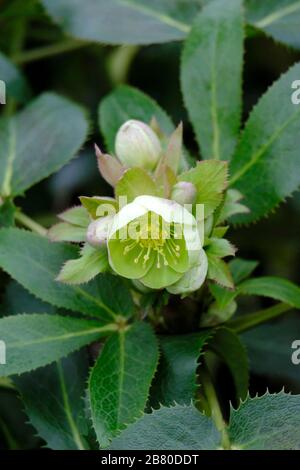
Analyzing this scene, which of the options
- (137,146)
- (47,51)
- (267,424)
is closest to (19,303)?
(137,146)

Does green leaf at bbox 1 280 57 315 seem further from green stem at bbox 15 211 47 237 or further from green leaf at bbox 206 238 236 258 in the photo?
green leaf at bbox 206 238 236 258

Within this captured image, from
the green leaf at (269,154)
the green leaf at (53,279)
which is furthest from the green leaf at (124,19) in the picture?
the green leaf at (53,279)

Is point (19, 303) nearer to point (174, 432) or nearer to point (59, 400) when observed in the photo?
point (59, 400)

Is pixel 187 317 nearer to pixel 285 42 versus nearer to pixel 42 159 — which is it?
pixel 42 159

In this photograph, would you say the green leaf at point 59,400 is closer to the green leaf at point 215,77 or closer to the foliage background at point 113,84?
the green leaf at point 215,77

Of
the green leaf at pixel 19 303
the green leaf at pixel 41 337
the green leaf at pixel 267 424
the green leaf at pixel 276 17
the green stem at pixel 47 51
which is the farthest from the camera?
the green stem at pixel 47 51

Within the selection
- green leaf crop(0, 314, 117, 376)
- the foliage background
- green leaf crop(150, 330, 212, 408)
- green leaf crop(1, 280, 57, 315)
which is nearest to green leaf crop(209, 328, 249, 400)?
green leaf crop(150, 330, 212, 408)
